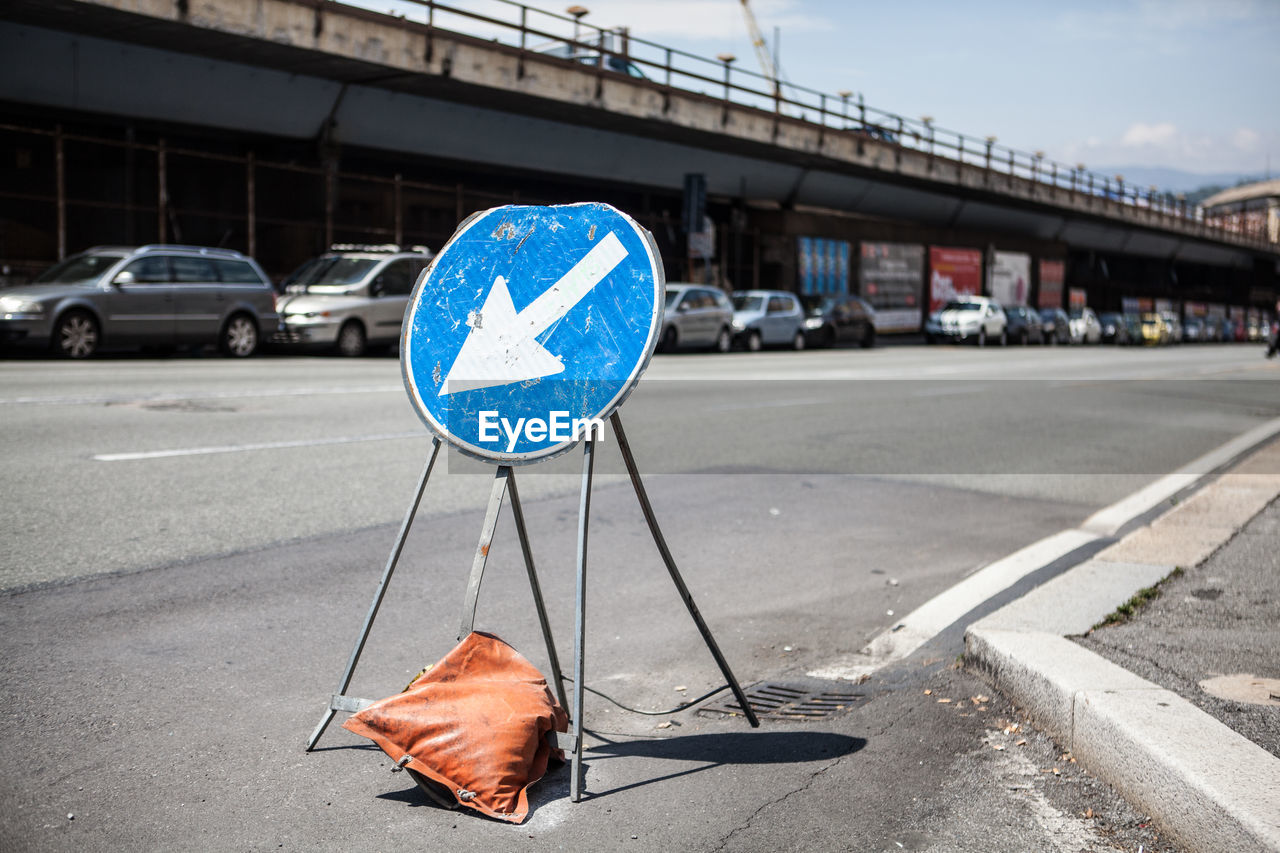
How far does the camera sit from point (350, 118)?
28359 mm

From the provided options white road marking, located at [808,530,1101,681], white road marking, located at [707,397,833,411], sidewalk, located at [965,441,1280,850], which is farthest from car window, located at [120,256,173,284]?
sidewalk, located at [965,441,1280,850]

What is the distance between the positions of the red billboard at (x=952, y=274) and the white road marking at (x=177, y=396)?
1585 inches

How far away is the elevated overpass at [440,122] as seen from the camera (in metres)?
23.0

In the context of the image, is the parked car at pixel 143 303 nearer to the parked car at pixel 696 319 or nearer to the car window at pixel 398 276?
the car window at pixel 398 276

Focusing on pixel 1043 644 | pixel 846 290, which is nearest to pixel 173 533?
pixel 1043 644

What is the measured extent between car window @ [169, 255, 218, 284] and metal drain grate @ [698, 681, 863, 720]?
16810 millimetres

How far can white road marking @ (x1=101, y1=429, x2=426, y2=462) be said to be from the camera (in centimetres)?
838

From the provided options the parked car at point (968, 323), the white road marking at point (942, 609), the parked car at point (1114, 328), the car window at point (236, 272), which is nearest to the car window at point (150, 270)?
the car window at point (236, 272)

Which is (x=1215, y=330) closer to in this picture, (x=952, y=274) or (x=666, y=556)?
(x=952, y=274)

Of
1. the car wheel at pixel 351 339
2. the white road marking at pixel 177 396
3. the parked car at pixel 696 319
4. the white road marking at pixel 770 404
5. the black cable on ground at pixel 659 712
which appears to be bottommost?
the black cable on ground at pixel 659 712

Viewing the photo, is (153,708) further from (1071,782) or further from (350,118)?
(350,118)

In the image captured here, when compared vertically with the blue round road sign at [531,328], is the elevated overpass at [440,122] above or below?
above

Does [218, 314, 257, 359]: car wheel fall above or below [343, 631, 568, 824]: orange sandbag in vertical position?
above

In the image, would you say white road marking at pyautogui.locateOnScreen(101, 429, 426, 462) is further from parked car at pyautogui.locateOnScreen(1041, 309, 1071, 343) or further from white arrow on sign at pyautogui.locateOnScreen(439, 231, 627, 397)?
parked car at pyautogui.locateOnScreen(1041, 309, 1071, 343)
